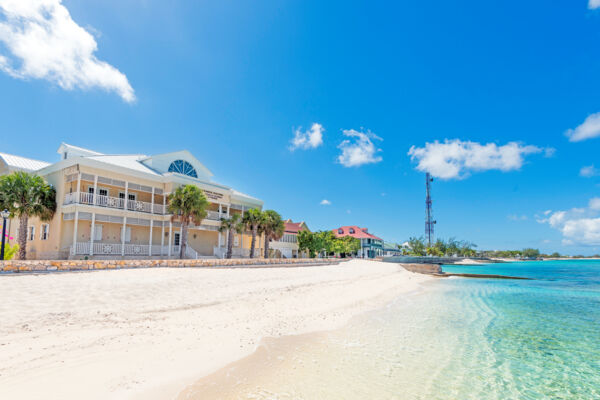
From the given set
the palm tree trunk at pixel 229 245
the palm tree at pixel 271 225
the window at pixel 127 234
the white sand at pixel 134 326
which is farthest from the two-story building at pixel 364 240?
the white sand at pixel 134 326

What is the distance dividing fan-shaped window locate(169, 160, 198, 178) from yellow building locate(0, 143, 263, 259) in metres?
0.10

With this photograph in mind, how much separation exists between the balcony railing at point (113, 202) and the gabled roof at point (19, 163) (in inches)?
325

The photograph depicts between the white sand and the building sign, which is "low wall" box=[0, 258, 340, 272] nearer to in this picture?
the white sand

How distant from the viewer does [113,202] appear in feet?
77.2

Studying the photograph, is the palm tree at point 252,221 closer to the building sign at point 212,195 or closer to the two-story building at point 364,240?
the building sign at point 212,195

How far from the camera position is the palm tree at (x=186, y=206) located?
23.5 metres

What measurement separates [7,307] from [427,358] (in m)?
10.6

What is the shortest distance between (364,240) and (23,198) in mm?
69086

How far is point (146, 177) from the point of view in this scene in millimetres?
25031

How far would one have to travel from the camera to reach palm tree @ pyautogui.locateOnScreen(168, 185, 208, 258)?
23500mm

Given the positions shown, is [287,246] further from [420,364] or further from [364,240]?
[364,240]

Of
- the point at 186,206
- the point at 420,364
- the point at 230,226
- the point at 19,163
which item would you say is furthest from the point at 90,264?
the point at 19,163

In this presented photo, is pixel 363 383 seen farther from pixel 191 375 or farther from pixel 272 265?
pixel 272 265

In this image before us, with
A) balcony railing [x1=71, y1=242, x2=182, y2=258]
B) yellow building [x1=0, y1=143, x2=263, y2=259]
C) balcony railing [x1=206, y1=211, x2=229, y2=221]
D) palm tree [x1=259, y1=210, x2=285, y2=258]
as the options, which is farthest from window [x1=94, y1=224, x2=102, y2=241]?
palm tree [x1=259, y1=210, x2=285, y2=258]
